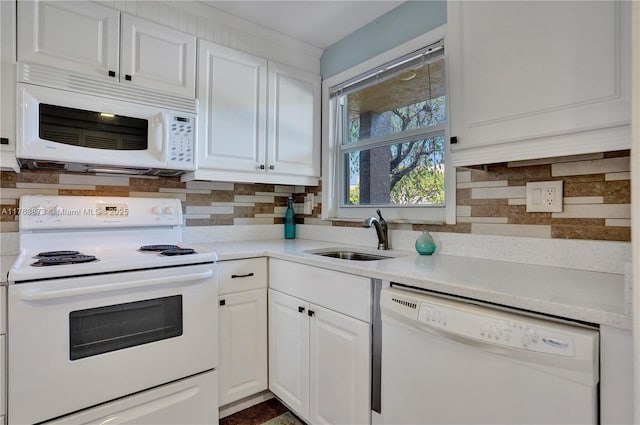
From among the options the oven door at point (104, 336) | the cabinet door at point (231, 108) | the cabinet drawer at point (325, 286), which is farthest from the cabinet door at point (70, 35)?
the cabinet drawer at point (325, 286)

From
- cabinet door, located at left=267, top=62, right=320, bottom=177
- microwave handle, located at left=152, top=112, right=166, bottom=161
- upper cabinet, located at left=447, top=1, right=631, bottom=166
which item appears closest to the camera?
upper cabinet, located at left=447, top=1, right=631, bottom=166

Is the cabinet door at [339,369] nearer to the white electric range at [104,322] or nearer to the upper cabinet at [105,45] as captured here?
the white electric range at [104,322]

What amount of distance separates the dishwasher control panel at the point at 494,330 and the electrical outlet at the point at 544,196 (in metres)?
0.67

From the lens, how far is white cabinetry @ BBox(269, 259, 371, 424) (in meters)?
1.36

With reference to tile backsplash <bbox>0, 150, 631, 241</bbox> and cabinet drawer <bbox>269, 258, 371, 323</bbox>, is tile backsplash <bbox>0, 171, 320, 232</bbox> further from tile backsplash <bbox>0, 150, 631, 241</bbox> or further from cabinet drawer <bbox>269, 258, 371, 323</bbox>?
cabinet drawer <bbox>269, 258, 371, 323</bbox>

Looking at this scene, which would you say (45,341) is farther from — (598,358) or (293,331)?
(598,358)

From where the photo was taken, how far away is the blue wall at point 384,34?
69.2 inches

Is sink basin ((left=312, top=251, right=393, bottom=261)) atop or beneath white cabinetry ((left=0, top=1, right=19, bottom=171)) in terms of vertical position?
beneath

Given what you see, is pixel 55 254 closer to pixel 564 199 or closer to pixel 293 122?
pixel 293 122

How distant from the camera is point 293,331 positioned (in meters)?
1.70

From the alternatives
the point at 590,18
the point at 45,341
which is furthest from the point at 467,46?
the point at 45,341

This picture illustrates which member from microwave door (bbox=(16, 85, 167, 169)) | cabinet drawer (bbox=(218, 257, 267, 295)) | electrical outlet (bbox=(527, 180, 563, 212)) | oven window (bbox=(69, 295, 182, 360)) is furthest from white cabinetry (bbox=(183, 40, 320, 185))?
electrical outlet (bbox=(527, 180, 563, 212))

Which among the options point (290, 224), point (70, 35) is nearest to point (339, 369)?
point (290, 224)

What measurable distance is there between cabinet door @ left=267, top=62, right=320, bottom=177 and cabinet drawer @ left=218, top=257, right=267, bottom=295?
0.66 metres
